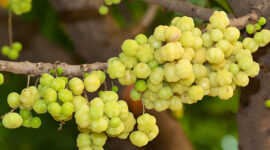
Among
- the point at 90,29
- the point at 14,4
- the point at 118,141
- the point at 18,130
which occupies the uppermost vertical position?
the point at 90,29

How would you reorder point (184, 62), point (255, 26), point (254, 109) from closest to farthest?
point (184, 62), point (255, 26), point (254, 109)

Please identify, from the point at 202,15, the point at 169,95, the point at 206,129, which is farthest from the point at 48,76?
the point at 206,129

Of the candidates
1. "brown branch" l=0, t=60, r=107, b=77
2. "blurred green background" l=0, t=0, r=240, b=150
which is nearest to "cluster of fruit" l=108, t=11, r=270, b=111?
"brown branch" l=0, t=60, r=107, b=77

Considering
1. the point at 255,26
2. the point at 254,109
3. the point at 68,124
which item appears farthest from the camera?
the point at 68,124

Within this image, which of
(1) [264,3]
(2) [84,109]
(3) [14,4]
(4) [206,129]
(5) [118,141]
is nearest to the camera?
(2) [84,109]

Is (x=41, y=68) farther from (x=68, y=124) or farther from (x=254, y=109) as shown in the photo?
(x=68, y=124)

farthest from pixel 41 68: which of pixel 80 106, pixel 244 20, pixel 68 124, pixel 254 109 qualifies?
pixel 68 124

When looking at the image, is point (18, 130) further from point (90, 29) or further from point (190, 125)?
point (190, 125)
